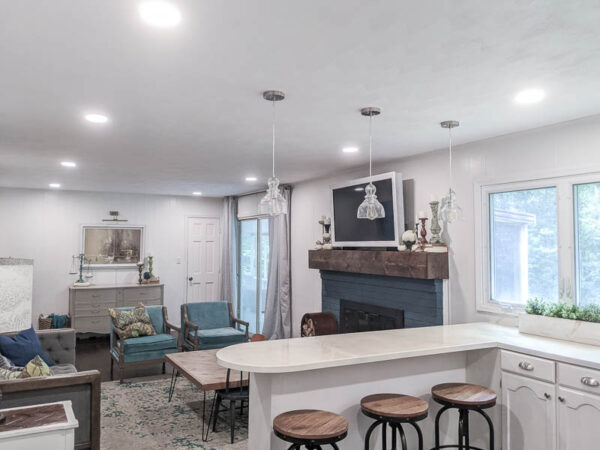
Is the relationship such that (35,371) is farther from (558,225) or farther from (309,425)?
(558,225)

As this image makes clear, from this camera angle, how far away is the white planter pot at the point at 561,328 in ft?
9.94

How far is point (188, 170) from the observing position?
19.0ft

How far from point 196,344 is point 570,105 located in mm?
4390

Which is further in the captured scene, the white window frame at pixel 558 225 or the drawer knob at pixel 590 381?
the white window frame at pixel 558 225

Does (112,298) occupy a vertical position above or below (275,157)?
below

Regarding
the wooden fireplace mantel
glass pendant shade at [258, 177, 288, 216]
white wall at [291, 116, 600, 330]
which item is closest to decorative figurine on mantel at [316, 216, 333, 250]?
the wooden fireplace mantel

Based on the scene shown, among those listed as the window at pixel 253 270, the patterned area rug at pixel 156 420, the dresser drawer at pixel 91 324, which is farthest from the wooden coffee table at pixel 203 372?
the dresser drawer at pixel 91 324

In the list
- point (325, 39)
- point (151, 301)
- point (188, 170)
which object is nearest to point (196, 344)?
point (188, 170)

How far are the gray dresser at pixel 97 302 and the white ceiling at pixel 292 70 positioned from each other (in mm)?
3864

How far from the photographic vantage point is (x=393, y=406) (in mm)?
2514

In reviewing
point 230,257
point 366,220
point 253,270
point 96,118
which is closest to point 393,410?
point 366,220

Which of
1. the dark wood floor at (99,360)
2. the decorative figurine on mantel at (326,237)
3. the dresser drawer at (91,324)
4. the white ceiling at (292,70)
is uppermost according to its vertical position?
the white ceiling at (292,70)

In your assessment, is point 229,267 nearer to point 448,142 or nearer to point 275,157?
point 275,157

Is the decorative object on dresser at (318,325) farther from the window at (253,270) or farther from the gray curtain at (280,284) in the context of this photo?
the window at (253,270)
